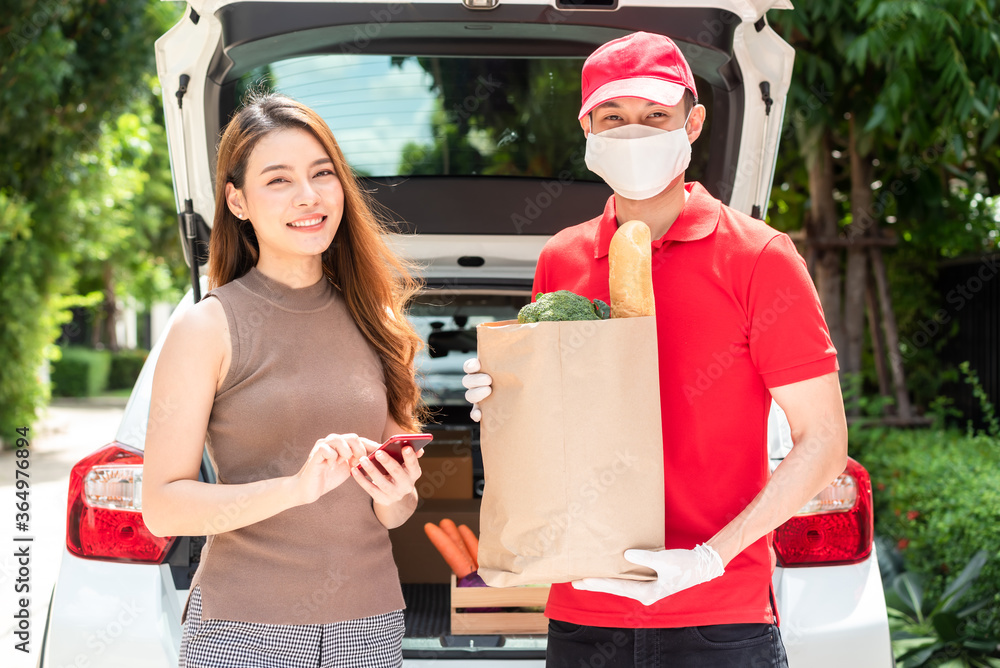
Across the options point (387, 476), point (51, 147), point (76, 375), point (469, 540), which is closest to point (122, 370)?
point (76, 375)

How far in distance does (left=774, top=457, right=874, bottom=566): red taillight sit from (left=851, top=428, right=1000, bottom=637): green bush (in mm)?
1707

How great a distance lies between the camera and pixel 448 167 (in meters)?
2.75

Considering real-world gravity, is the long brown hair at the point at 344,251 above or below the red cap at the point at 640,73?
below

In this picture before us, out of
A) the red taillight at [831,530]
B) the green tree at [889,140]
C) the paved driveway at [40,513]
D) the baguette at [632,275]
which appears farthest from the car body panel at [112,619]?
the green tree at [889,140]

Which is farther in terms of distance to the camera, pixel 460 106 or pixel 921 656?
pixel 921 656

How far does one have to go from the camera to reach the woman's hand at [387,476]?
149 cm

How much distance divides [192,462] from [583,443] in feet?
2.26

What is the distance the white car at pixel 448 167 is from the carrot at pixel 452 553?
Result: 0.18 m

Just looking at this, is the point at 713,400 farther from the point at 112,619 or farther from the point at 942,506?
the point at 942,506

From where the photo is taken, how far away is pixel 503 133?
2.74 meters

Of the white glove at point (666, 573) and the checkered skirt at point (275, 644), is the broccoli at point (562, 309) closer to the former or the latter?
the white glove at point (666, 573)

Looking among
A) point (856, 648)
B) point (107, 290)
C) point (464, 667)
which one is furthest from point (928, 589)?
point (107, 290)

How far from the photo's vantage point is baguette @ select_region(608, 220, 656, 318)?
54.6 inches

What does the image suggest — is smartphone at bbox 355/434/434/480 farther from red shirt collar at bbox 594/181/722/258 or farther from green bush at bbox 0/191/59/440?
green bush at bbox 0/191/59/440
